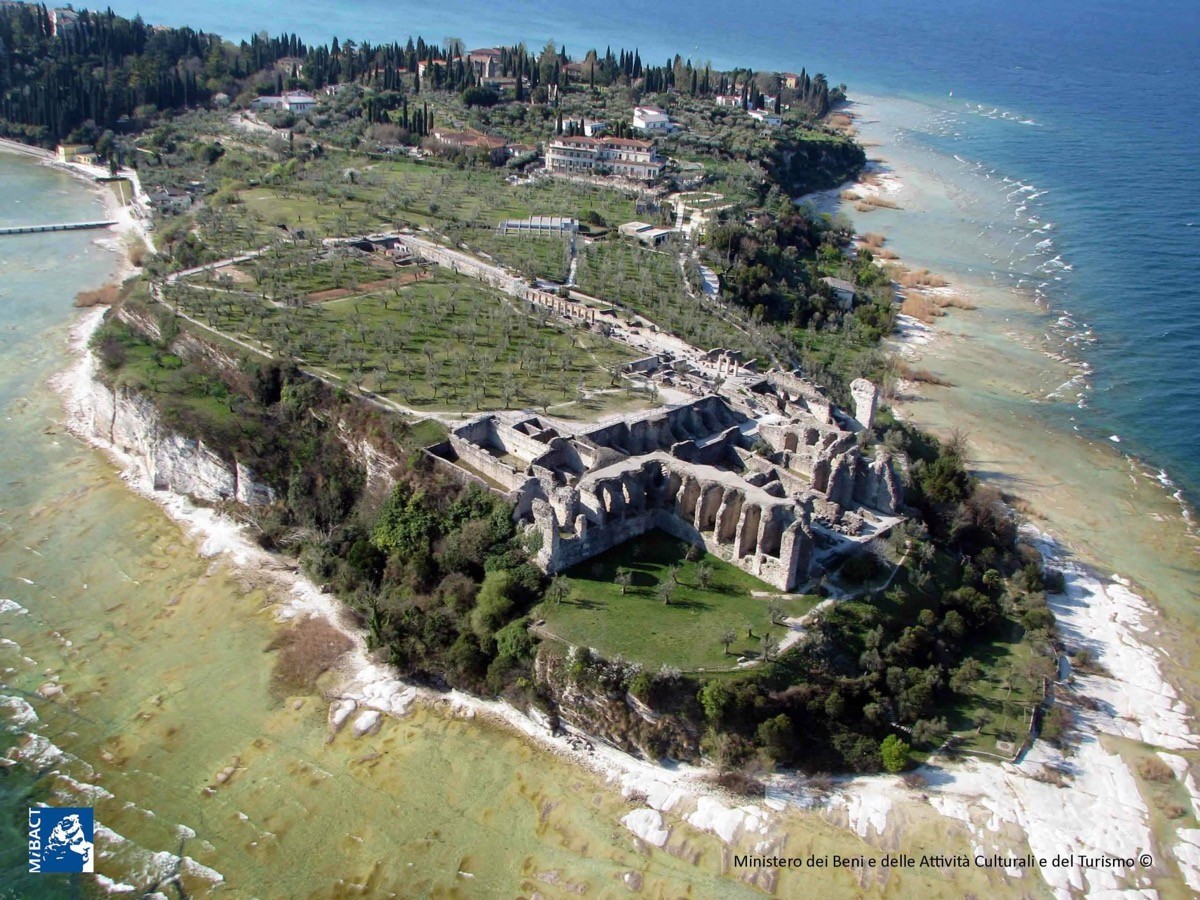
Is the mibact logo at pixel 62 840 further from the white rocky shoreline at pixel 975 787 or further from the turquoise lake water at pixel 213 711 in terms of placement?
the white rocky shoreline at pixel 975 787

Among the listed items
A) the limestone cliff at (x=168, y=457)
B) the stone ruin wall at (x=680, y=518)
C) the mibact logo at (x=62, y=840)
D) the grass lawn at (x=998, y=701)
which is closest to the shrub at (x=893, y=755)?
the grass lawn at (x=998, y=701)

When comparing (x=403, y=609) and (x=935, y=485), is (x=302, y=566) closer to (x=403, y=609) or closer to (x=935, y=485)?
(x=403, y=609)

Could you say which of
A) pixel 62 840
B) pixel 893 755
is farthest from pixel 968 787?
pixel 62 840

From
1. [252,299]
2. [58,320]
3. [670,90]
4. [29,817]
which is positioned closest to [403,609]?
[29,817]

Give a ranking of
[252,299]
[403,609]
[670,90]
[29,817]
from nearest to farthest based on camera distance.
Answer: [29,817] → [403,609] → [252,299] → [670,90]

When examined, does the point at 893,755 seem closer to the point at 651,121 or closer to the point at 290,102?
the point at 651,121

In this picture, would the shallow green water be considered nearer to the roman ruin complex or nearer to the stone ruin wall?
the stone ruin wall
